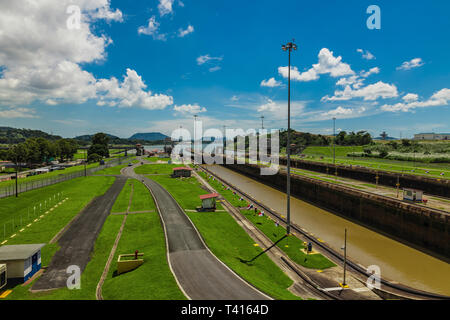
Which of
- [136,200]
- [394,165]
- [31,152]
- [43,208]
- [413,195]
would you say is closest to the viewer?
[413,195]

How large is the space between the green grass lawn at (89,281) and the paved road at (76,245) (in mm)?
585

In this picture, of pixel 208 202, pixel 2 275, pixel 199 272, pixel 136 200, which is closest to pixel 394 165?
pixel 208 202

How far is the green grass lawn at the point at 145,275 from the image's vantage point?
48.8 ft

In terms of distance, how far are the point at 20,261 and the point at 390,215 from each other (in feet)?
134

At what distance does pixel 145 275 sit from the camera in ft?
57.4

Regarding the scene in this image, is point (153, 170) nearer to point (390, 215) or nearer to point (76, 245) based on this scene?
point (76, 245)

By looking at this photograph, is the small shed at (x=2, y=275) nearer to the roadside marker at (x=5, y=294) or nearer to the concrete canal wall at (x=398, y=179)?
the roadside marker at (x=5, y=294)

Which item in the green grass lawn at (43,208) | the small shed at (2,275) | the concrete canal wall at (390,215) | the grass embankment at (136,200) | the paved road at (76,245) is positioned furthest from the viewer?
the grass embankment at (136,200)

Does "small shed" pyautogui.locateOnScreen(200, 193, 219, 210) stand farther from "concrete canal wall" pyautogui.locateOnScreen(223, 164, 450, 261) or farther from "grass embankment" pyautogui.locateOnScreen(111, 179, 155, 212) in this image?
"concrete canal wall" pyautogui.locateOnScreen(223, 164, 450, 261)

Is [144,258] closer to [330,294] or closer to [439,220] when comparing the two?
[330,294]

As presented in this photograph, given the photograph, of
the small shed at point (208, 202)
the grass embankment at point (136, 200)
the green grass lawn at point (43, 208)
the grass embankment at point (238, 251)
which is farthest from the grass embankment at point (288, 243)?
the green grass lawn at point (43, 208)

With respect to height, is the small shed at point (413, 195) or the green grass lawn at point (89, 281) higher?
the small shed at point (413, 195)

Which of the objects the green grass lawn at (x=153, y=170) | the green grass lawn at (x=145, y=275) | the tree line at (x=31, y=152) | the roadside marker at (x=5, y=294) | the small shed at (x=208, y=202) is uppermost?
the tree line at (x=31, y=152)

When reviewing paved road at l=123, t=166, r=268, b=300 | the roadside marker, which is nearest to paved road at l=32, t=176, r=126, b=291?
the roadside marker
